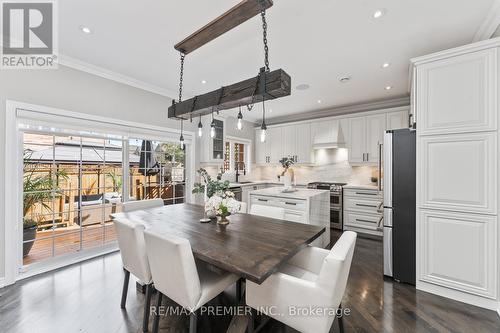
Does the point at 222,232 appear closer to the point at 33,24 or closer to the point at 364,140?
the point at 33,24

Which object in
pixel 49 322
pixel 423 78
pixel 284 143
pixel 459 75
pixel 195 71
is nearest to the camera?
pixel 49 322

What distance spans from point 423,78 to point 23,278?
5.17m

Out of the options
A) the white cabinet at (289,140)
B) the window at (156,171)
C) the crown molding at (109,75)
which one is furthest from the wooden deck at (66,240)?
the white cabinet at (289,140)

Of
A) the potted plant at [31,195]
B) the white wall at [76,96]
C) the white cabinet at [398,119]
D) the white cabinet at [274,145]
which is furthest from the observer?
the white cabinet at [274,145]

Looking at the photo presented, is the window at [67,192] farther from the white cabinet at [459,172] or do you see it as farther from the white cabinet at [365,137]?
the white cabinet at [365,137]

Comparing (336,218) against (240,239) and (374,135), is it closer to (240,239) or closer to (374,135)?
(374,135)

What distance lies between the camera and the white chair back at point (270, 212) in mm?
2445

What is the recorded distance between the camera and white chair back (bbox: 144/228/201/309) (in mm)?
1357

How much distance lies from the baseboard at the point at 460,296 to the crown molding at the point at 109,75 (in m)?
4.65

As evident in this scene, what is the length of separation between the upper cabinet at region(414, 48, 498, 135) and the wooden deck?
463 cm

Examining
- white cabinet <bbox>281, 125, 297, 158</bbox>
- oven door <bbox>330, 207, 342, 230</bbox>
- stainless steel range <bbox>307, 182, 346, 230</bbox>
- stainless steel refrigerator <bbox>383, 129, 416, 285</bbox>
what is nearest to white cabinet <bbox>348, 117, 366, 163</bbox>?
stainless steel range <bbox>307, 182, 346, 230</bbox>

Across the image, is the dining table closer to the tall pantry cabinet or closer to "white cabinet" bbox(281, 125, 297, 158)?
the tall pantry cabinet

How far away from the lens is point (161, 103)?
3.89m

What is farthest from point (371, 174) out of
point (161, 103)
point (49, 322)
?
point (49, 322)
